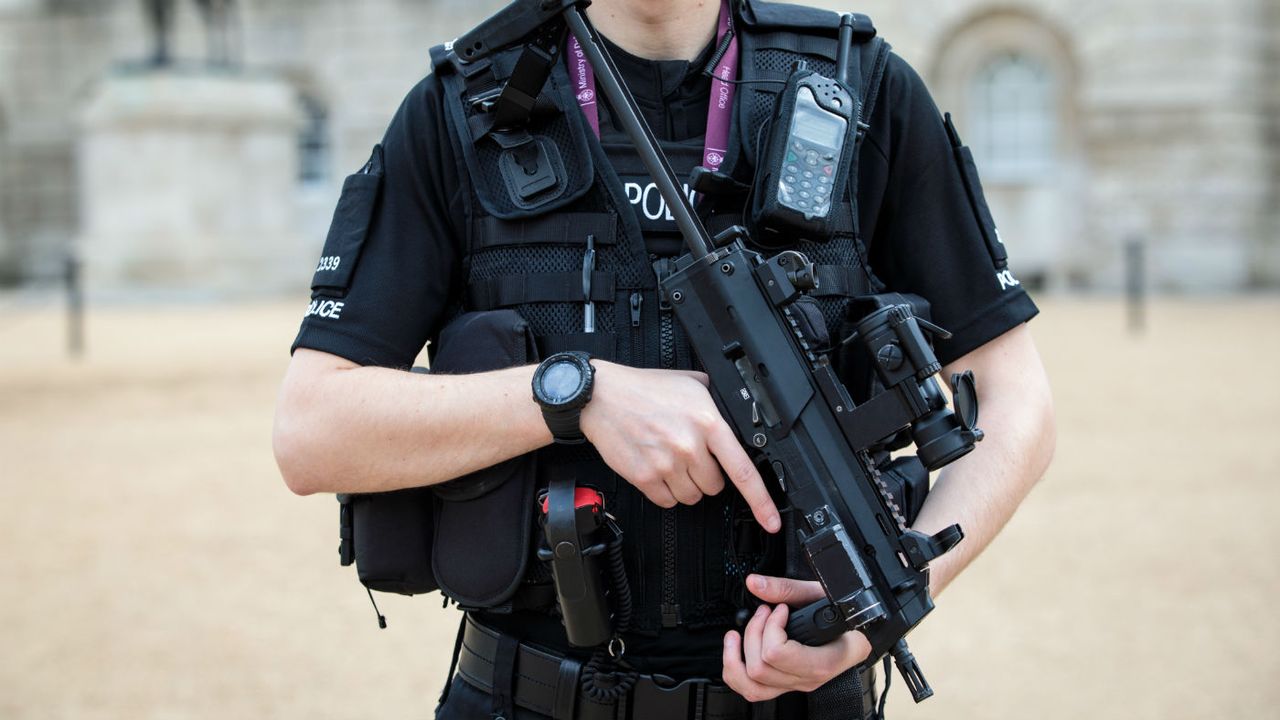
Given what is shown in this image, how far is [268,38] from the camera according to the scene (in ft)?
82.3

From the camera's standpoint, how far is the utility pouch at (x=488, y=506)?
1.84 meters

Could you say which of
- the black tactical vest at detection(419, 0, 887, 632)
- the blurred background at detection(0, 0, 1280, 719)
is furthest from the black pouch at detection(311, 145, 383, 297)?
the blurred background at detection(0, 0, 1280, 719)

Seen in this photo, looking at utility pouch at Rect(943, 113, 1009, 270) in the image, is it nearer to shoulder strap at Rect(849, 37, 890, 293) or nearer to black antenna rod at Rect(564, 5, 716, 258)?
shoulder strap at Rect(849, 37, 890, 293)

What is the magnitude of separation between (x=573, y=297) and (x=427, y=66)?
2088cm

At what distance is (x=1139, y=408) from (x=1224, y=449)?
1.44 m

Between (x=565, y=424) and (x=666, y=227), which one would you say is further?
(x=666, y=227)

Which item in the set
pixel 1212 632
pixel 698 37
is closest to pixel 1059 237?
pixel 1212 632

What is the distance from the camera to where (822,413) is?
1729 mm

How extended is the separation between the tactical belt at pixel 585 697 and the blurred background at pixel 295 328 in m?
2.89

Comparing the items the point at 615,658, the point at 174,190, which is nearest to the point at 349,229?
the point at 615,658

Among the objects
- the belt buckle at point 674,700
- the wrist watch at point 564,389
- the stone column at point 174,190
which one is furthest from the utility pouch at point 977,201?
the stone column at point 174,190

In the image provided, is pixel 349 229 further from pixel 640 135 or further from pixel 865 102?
pixel 865 102

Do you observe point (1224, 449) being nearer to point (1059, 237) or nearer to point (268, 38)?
point (1059, 237)

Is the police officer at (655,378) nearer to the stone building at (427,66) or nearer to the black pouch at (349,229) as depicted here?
the black pouch at (349,229)
